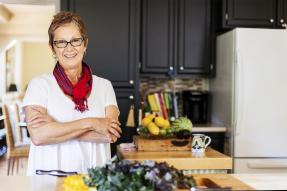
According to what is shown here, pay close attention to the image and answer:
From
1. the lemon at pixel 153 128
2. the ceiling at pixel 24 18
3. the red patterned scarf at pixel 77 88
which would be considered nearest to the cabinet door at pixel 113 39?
the lemon at pixel 153 128

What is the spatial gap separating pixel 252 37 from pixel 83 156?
219 cm

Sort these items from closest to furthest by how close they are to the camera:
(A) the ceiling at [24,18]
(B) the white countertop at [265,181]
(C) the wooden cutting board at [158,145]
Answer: (B) the white countertop at [265,181] → (C) the wooden cutting board at [158,145] → (A) the ceiling at [24,18]

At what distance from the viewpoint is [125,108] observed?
3.39 meters

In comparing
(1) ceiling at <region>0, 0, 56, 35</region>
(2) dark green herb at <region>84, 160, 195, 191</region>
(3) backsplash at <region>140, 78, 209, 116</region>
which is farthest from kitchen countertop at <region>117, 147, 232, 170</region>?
(1) ceiling at <region>0, 0, 56, 35</region>

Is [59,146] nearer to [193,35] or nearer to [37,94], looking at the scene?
[37,94]

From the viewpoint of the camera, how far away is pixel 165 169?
1.03m

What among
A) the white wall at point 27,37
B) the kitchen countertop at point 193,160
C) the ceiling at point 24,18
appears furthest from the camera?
the white wall at point 27,37

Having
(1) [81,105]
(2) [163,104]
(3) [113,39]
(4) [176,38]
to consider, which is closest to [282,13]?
(4) [176,38]

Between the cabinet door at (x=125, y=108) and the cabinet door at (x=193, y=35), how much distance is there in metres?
0.57

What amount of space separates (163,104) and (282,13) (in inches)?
56.9

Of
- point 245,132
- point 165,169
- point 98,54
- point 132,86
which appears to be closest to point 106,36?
point 98,54

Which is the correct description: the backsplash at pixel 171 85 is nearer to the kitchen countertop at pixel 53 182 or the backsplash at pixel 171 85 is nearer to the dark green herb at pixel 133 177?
the kitchen countertop at pixel 53 182

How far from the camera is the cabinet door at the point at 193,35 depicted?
142 inches

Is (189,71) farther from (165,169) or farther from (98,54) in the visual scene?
(165,169)
